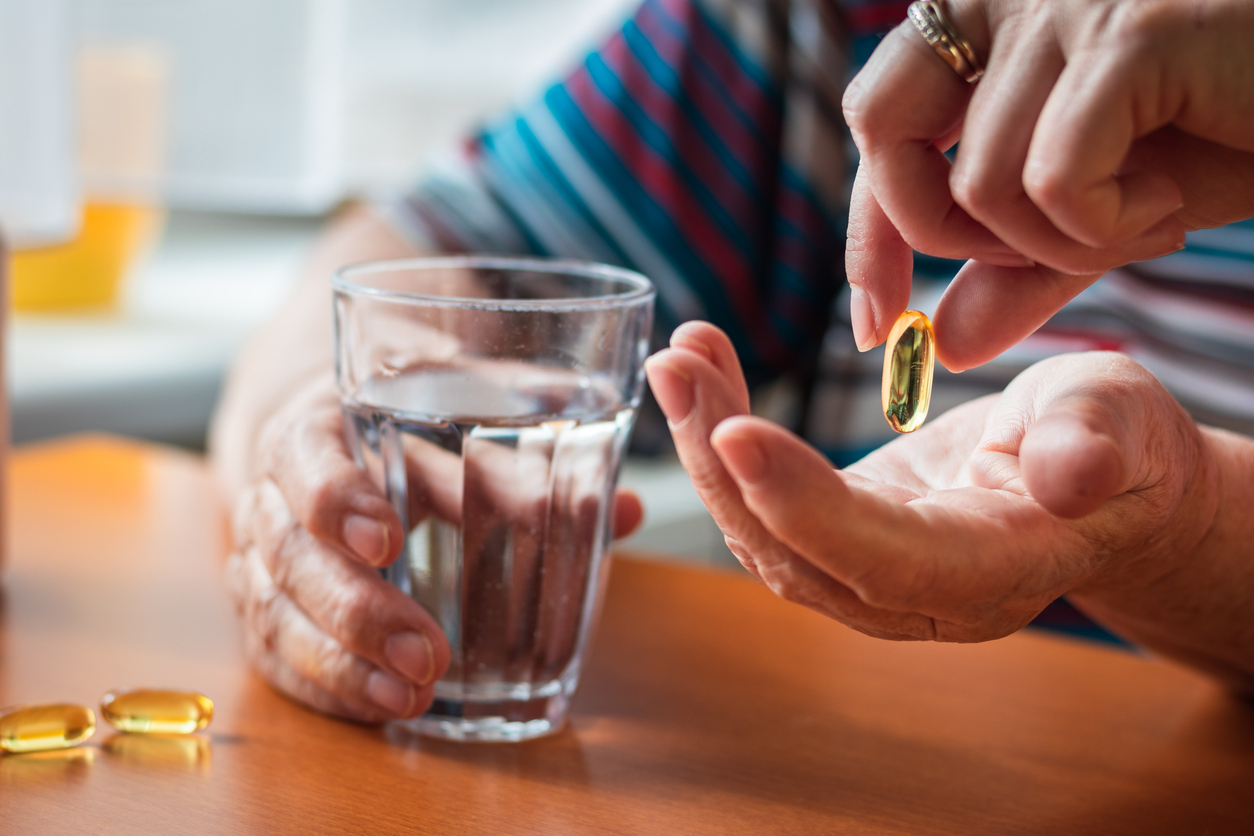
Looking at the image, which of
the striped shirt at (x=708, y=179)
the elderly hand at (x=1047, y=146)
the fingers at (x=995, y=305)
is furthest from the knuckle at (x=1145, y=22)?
the striped shirt at (x=708, y=179)

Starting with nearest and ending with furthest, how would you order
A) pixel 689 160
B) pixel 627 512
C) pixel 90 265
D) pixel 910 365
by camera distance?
pixel 910 365 < pixel 627 512 < pixel 689 160 < pixel 90 265

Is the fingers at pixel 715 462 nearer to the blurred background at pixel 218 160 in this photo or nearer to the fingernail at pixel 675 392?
the fingernail at pixel 675 392

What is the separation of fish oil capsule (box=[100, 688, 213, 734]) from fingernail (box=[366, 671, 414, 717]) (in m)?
0.06

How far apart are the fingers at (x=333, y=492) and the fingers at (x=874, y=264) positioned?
188mm

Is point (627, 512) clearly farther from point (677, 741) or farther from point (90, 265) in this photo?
point (90, 265)

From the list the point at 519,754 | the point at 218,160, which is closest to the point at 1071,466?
the point at 519,754

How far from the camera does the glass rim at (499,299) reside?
415 millimetres

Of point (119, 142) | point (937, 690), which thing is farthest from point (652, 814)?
point (119, 142)

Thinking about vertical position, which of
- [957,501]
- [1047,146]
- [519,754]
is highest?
[1047,146]

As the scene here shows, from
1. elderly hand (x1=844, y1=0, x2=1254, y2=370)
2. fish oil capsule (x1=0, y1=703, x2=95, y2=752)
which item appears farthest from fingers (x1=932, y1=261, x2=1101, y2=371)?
fish oil capsule (x1=0, y1=703, x2=95, y2=752)

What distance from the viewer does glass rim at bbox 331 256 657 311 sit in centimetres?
41

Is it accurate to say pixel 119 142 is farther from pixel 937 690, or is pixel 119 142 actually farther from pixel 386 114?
pixel 937 690

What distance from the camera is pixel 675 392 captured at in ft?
1.04

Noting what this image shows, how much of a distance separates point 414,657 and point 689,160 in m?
0.68
